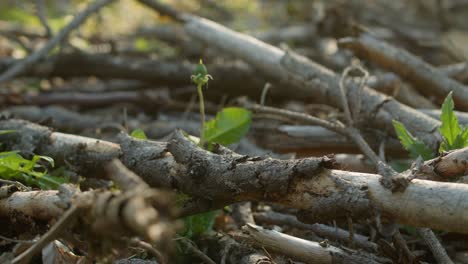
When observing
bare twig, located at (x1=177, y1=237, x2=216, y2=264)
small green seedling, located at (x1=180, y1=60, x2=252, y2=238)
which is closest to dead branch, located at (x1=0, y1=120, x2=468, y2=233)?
bare twig, located at (x1=177, y1=237, x2=216, y2=264)

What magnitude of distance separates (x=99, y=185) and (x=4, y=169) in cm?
43

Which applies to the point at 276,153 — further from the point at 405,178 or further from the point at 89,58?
the point at 89,58

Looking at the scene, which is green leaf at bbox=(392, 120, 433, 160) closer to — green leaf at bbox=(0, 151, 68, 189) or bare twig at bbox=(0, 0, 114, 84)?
green leaf at bbox=(0, 151, 68, 189)

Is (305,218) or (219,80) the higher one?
(305,218)

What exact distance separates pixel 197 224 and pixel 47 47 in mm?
2044

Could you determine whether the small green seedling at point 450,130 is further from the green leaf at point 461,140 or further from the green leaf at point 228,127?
the green leaf at point 228,127

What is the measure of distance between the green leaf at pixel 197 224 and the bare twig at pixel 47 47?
6.38ft

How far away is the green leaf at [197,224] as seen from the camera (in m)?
2.27

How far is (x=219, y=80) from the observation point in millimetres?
4242

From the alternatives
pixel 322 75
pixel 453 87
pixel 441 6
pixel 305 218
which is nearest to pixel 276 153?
pixel 322 75

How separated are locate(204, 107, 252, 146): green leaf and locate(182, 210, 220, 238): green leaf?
0.38 m

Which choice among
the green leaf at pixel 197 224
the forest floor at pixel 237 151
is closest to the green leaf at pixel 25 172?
the forest floor at pixel 237 151

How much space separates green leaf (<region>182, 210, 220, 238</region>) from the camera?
2.27 m

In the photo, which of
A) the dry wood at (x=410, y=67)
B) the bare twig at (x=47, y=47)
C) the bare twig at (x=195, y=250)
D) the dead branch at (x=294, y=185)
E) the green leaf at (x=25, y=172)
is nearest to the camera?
the dead branch at (x=294, y=185)
